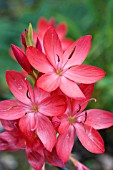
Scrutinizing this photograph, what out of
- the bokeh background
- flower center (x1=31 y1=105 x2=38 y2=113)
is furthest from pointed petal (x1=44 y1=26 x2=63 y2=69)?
the bokeh background

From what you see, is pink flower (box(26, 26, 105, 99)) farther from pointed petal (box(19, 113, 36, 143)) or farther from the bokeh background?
the bokeh background

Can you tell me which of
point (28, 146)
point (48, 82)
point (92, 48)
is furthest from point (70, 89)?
point (92, 48)

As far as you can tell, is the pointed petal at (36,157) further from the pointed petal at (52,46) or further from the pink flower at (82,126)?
the pointed petal at (52,46)

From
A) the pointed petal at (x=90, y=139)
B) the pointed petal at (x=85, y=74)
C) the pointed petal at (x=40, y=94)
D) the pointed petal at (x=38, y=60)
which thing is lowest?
the pointed petal at (x=90, y=139)

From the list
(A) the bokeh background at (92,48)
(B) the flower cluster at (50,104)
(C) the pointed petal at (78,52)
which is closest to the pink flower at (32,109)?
(B) the flower cluster at (50,104)

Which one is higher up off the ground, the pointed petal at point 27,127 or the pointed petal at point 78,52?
the pointed petal at point 78,52

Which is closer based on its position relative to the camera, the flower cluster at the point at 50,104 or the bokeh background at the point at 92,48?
the flower cluster at the point at 50,104

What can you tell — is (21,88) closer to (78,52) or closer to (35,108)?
(35,108)

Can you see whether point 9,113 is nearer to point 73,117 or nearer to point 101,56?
point 73,117
